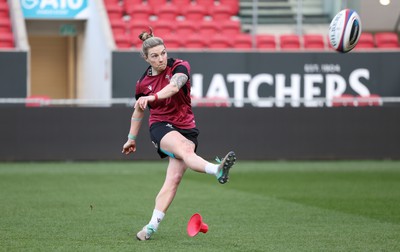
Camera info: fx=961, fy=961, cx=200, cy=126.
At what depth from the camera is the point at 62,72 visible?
27.4m

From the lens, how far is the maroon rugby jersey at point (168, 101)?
9464 mm

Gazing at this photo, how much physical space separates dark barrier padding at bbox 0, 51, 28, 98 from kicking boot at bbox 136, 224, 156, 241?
13.5m

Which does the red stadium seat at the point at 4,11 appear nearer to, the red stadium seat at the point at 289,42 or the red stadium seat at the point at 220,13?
the red stadium seat at the point at 220,13

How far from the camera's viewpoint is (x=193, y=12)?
25.2 m

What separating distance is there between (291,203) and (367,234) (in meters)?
3.29

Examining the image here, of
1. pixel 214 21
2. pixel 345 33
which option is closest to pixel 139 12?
pixel 214 21

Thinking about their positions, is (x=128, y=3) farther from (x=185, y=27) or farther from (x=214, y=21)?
(x=214, y=21)

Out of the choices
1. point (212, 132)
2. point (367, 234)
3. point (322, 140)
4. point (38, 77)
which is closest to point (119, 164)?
point (212, 132)

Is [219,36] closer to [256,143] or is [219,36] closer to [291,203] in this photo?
[256,143]

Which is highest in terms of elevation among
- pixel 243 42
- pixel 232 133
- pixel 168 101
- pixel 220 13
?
pixel 168 101

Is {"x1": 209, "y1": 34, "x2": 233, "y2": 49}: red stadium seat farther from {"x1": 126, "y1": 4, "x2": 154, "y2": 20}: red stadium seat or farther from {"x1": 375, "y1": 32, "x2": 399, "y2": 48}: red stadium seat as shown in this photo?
{"x1": 375, "y1": 32, "x2": 399, "y2": 48}: red stadium seat

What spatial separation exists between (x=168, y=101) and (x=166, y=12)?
51.3ft

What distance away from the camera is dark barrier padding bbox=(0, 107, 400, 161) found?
67.5ft

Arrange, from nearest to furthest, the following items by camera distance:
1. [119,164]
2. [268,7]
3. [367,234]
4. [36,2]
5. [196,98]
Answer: [367,234]
[119,164]
[196,98]
[36,2]
[268,7]
